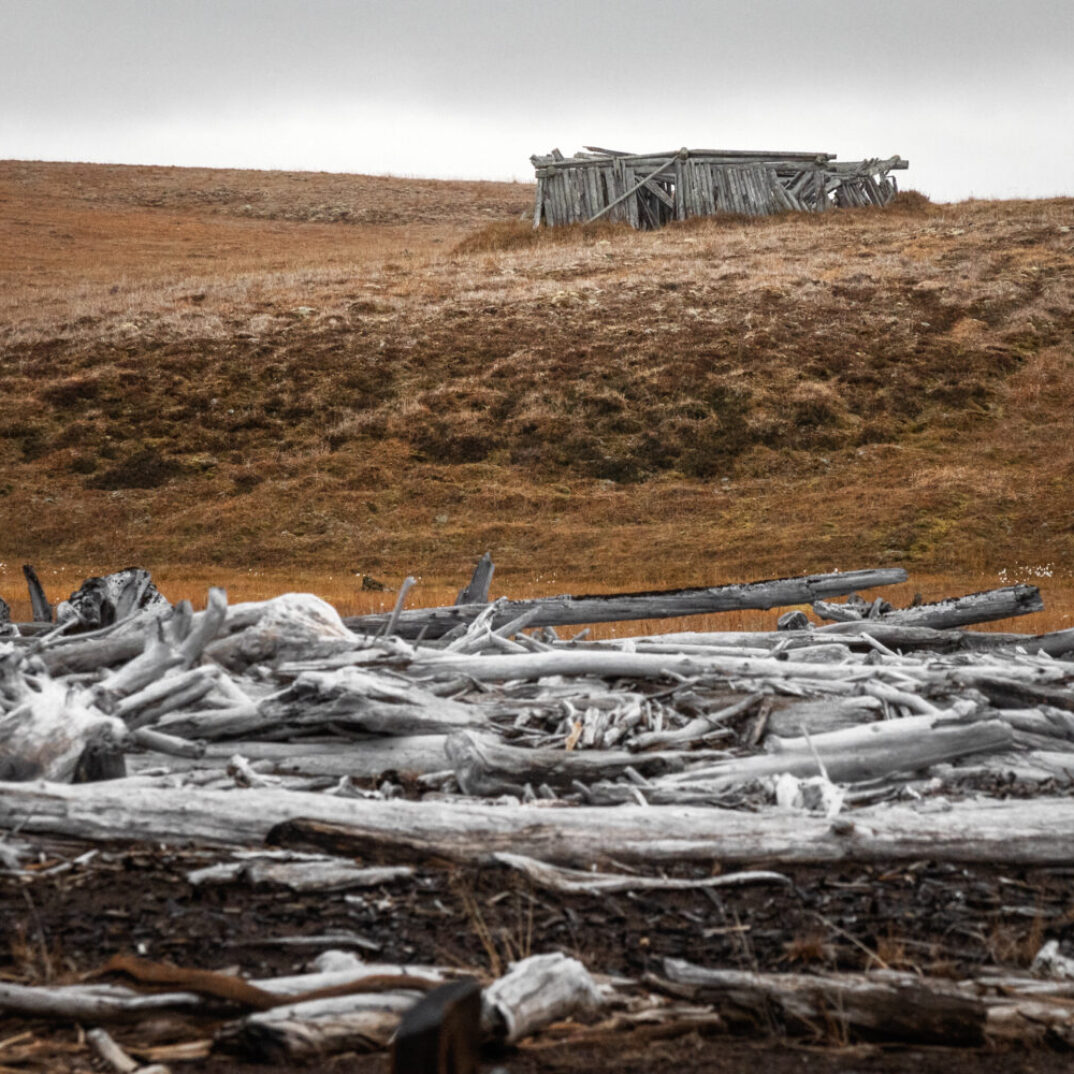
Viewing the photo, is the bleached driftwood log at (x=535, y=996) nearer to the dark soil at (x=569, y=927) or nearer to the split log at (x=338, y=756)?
the dark soil at (x=569, y=927)

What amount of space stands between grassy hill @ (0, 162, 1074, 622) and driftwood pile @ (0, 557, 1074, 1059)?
38.7 ft

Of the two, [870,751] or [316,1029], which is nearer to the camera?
[316,1029]

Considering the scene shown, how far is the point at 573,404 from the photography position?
101 ft

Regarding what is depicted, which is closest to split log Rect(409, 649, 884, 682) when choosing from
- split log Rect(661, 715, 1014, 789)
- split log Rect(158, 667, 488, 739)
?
split log Rect(158, 667, 488, 739)

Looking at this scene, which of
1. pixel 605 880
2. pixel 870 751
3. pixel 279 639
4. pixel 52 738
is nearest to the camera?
pixel 605 880

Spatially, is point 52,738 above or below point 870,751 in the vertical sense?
above

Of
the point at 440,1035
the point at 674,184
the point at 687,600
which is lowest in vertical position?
the point at 687,600

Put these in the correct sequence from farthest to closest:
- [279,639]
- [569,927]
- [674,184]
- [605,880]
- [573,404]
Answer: [674,184]
[573,404]
[279,639]
[605,880]
[569,927]

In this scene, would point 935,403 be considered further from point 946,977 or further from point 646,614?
point 946,977

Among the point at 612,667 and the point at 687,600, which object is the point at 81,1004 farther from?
the point at 687,600

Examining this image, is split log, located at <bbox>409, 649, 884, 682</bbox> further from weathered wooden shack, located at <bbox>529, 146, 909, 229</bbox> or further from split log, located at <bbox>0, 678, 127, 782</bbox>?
weathered wooden shack, located at <bbox>529, 146, 909, 229</bbox>

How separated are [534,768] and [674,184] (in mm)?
40660

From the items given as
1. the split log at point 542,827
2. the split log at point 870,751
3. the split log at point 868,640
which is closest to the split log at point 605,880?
the split log at point 542,827

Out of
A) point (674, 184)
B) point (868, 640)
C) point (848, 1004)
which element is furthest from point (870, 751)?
point (674, 184)
